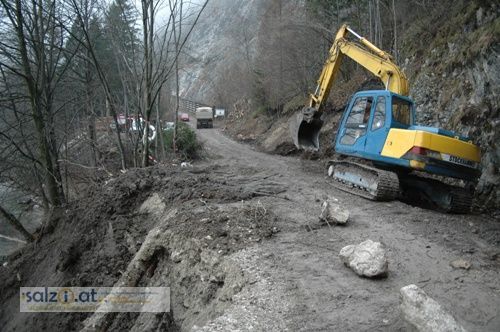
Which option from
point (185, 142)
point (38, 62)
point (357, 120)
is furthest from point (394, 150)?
point (185, 142)

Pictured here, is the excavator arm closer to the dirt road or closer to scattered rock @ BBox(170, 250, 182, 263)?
the dirt road

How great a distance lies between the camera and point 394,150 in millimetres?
7801

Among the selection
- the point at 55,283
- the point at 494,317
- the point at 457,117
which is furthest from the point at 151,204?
the point at 457,117

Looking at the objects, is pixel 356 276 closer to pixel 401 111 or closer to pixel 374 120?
pixel 374 120

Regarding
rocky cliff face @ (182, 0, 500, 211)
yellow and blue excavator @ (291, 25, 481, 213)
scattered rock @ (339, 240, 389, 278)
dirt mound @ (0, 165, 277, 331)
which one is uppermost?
rocky cliff face @ (182, 0, 500, 211)

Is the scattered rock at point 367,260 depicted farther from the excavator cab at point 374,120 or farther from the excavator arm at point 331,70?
the excavator arm at point 331,70

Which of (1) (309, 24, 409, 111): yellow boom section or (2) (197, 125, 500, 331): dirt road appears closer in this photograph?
(2) (197, 125, 500, 331): dirt road

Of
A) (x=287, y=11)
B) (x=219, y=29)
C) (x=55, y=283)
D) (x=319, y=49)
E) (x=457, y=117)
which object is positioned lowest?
(x=55, y=283)

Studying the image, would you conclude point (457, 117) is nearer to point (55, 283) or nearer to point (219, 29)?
point (55, 283)

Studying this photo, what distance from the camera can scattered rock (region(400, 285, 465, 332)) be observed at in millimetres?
2971

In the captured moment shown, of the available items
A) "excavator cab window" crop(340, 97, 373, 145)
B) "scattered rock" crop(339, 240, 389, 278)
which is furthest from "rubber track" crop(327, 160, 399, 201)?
"scattered rock" crop(339, 240, 389, 278)

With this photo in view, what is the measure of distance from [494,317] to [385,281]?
1.00 meters

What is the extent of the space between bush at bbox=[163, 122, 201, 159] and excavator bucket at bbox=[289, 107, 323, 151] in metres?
5.73

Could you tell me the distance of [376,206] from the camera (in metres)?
7.48
